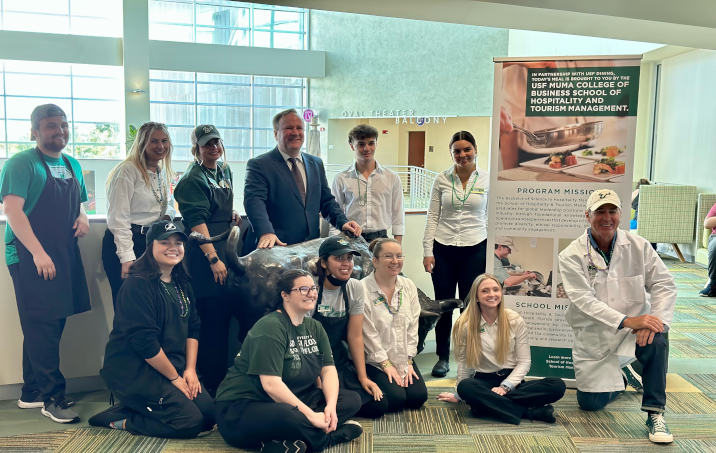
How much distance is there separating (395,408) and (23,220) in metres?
2.03

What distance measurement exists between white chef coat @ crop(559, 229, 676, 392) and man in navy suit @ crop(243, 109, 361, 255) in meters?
1.20

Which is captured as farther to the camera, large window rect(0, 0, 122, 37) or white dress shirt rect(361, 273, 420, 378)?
large window rect(0, 0, 122, 37)

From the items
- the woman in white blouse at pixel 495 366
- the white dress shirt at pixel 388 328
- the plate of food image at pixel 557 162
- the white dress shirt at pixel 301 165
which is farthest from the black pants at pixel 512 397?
the white dress shirt at pixel 301 165

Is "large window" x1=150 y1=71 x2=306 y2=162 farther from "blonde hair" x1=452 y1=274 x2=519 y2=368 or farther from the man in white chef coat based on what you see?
the man in white chef coat

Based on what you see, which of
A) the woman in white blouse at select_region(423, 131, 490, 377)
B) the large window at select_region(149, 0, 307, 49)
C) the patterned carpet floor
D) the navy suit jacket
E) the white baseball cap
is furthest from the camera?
the large window at select_region(149, 0, 307, 49)

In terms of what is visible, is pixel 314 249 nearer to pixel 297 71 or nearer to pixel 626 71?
pixel 626 71

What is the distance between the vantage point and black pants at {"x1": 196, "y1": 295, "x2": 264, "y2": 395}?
321 centimetres

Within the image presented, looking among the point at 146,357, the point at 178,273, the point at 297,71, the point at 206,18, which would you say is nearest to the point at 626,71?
the point at 178,273

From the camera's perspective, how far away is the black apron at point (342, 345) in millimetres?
2996

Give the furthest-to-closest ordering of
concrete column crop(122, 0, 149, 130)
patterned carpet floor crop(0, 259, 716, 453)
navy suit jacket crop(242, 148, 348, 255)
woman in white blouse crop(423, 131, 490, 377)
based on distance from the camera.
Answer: concrete column crop(122, 0, 149, 130)
woman in white blouse crop(423, 131, 490, 377)
navy suit jacket crop(242, 148, 348, 255)
patterned carpet floor crop(0, 259, 716, 453)

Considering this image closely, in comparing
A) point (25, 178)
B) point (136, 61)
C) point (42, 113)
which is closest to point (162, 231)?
point (25, 178)

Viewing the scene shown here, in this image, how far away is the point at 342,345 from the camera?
10.2 ft

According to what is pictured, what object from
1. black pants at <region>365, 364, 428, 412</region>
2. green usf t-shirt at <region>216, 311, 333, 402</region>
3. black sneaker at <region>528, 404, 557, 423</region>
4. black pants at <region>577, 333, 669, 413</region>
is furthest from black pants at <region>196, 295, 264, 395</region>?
black pants at <region>577, 333, 669, 413</region>

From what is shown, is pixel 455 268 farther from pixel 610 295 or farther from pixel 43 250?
pixel 43 250
